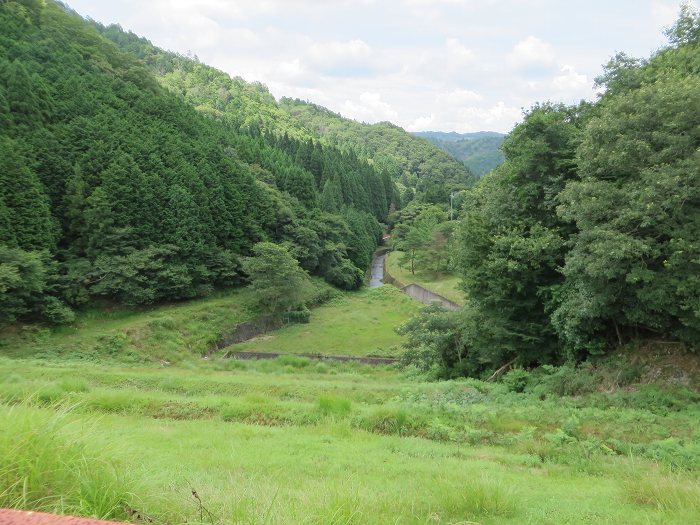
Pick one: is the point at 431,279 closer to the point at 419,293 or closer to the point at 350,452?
the point at 419,293

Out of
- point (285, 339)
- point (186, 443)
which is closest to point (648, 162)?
point (186, 443)

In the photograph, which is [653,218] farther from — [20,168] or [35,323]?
[20,168]

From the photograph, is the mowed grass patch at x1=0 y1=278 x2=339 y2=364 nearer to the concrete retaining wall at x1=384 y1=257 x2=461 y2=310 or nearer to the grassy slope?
the concrete retaining wall at x1=384 y1=257 x2=461 y2=310

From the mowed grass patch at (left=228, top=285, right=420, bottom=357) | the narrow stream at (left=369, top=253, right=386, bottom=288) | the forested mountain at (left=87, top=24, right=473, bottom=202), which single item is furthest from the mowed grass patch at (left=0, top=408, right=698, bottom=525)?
the forested mountain at (left=87, top=24, right=473, bottom=202)

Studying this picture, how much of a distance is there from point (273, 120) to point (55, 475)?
447ft

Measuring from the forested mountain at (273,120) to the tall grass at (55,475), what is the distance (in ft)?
351

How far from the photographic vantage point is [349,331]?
39.4 m

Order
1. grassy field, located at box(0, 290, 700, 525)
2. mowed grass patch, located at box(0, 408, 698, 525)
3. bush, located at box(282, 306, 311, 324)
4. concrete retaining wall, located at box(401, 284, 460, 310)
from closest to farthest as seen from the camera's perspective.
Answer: grassy field, located at box(0, 290, 700, 525) < mowed grass patch, located at box(0, 408, 698, 525) < bush, located at box(282, 306, 311, 324) < concrete retaining wall, located at box(401, 284, 460, 310)

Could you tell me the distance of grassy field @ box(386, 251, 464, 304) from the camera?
45053mm

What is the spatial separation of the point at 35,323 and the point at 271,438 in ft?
95.4

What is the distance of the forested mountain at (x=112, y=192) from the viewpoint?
107ft

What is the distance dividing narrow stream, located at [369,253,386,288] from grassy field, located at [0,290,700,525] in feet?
159

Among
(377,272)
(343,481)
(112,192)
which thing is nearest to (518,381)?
(343,481)

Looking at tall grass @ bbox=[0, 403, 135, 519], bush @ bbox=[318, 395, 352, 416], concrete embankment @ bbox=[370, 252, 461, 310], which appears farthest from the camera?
concrete embankment @ bbox=[370, 252, 461, 310]
